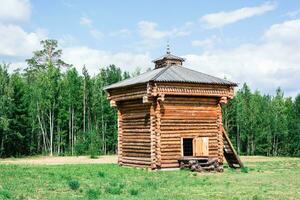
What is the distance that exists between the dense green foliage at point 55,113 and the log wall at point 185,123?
26.7 meters

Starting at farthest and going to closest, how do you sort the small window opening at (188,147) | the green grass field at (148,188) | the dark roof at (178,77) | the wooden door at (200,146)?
the small window opening at (188,147), the wooden door at (200,146), the dark roof at (178,77), the green grass field at (148,188)

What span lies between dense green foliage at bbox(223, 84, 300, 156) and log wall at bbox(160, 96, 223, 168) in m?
42.2

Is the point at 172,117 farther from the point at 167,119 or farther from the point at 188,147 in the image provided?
the point at 188,147

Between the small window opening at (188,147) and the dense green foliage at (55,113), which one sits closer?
the small window opening at (188,147)

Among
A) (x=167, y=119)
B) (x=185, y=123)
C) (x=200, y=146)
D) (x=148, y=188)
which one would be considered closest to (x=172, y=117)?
(x=167, y=119)

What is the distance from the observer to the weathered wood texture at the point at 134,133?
33.2 m

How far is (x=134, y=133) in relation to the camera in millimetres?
34812

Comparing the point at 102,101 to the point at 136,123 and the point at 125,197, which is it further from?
the point at 125,197

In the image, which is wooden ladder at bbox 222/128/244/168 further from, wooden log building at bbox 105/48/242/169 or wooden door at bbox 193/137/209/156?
wooden door at bbox 193/137/209/156

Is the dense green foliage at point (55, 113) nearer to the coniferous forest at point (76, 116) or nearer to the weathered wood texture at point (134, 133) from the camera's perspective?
the coniferous forest at point (76, 116)

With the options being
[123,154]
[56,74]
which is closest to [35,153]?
[56,74]

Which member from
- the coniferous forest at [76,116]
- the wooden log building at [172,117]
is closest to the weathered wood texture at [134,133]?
the wooden log building at [172,117]

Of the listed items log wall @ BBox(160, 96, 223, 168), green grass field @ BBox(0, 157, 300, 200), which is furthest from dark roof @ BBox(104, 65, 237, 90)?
green grass field @ BBox(0, 157, 300, 200)

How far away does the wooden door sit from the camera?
3331 centimetres
